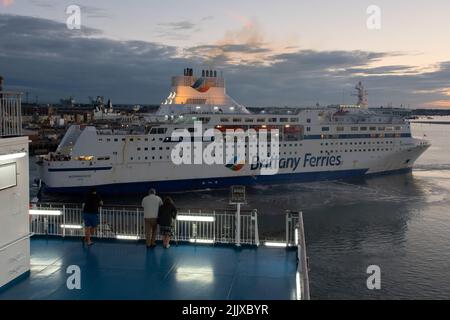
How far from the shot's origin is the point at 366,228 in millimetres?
20203

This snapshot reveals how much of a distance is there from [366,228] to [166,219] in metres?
15.4

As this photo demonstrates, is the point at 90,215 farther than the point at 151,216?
Yes

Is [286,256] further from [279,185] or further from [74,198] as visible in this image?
[279,185]

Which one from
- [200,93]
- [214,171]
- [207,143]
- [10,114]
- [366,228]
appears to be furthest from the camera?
[200,93]

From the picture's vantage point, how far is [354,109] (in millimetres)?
48719

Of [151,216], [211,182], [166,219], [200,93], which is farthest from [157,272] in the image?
[200,93]

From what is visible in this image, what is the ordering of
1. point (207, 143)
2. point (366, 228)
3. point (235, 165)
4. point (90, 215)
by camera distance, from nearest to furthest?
point (90, 215) → point (366, 228) → point (207, 143) → point (235, 165)

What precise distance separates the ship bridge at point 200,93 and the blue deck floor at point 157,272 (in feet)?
99.7

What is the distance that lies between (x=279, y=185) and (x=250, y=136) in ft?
14.1

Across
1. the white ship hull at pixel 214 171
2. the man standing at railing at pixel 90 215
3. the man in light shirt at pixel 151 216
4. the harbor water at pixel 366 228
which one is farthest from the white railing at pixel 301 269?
the white ship hull at pixel 214 171

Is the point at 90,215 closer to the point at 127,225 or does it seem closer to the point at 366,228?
the point at 127,225

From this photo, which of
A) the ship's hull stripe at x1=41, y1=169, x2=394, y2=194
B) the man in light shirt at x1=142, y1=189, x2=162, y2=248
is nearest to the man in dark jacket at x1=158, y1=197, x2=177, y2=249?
the man in light shirt at x1=142, y1=189, x2=162, y2=248

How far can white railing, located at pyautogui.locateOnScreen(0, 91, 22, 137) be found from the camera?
5355 mm
